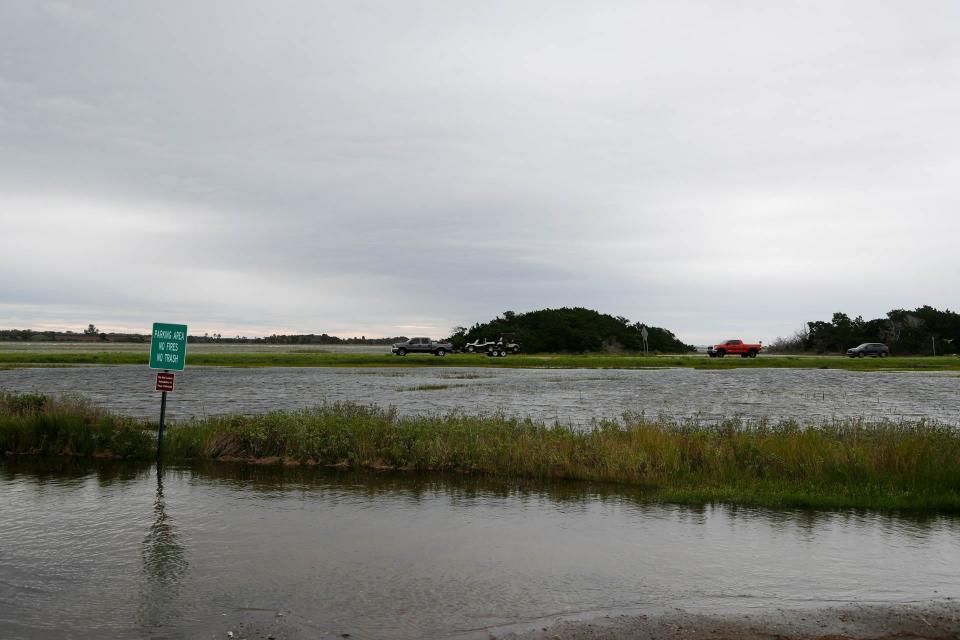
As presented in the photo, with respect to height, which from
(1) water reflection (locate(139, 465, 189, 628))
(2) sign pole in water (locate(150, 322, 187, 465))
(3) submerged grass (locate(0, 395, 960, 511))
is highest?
(2) sign pole in water (locate(150, 322, 187, 465))

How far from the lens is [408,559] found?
7.56 metres

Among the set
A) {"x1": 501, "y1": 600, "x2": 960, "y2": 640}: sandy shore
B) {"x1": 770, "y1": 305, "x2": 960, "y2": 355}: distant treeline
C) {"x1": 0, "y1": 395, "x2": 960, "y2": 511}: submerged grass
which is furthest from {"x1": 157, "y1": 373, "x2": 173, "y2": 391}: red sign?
{"x1": 770, "y1": 305, "x2": 960, "y2": 355}: distant treeline

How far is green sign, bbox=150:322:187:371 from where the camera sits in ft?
43.4

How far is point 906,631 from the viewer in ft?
18.5

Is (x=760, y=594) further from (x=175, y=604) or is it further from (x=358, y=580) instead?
(x=175, y=604)

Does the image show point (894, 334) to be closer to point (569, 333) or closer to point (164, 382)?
point (569, 333)

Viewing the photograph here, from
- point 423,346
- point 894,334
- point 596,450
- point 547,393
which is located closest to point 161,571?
point 596,450

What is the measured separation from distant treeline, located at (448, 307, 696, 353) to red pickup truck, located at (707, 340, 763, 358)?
19170 millimetres

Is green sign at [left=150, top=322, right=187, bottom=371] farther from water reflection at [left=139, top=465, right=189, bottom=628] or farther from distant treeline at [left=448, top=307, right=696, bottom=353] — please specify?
distant treeline at [left=448, top=307, right=696, bottom=353]

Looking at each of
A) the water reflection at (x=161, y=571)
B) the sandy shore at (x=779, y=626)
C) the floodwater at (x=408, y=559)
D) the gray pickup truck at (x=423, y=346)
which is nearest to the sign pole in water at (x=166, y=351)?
the floodwater at (x=408, y=559)

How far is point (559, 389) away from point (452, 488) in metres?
22.7

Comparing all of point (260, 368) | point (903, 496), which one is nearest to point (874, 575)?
point (903, 496)

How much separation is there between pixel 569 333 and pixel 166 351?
8012 centimetres

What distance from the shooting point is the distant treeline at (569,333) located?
9019 cm
